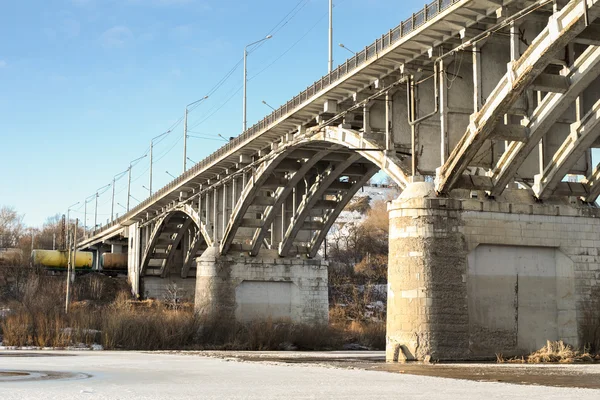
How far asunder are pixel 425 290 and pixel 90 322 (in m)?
23.0

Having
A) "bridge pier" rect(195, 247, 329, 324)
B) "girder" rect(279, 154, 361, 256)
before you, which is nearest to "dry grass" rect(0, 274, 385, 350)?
"bridge pier" rect(195, 247, 329, 324)

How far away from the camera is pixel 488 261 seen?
26.8 m

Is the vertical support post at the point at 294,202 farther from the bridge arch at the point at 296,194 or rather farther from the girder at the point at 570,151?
the girder at the point at 570,151

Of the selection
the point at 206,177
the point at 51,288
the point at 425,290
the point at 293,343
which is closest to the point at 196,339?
the point at 293,343

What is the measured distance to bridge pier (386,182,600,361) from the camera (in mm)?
25844

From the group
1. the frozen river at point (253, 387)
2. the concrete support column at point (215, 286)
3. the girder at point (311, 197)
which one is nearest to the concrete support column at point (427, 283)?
the frozen river at point (253, 387)

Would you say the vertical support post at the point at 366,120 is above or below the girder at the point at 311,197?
above

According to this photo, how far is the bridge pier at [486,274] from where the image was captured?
84.8ft

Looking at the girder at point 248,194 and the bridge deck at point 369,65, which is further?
the girder at point 248,194

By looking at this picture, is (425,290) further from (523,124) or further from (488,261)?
(523,124)

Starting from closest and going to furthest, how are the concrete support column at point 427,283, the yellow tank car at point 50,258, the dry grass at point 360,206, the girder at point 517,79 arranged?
1. the girder at point 517,79
2. the concrete support column at point 427,283
3. the yellow tank car at point 50,258
4. the dry grass at point 360,206

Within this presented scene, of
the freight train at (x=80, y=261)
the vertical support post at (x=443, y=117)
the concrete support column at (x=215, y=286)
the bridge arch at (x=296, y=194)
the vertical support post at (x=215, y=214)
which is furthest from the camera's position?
the freight train at (x=80, y=261)

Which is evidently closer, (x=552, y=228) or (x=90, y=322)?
(x=552, y=228)

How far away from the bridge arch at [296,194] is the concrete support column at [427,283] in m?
11.7
